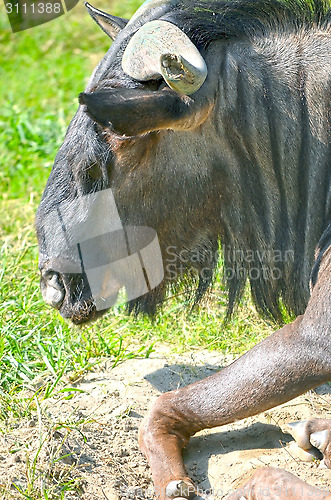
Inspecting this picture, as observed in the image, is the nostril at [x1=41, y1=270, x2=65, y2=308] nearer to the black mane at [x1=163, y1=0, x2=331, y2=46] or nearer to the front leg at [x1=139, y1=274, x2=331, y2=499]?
the front leg at [x1=139, y1=274, x2=331, y2=499]

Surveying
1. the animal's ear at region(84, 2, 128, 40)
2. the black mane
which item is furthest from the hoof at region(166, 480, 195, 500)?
the animal's ear at region(84, 2, 128, 40)

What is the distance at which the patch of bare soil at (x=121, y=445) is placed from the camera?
3.57 metres

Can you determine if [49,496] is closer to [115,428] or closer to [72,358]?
[115,428]

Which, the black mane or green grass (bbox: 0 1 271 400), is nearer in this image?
the black mane

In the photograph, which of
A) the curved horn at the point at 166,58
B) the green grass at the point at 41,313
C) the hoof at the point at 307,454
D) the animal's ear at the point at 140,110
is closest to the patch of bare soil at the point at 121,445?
the hoof at the point at 307,454

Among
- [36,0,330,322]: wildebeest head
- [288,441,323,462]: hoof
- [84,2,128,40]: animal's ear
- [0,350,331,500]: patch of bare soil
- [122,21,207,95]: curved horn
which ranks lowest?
[288,441,323,462]: hoof

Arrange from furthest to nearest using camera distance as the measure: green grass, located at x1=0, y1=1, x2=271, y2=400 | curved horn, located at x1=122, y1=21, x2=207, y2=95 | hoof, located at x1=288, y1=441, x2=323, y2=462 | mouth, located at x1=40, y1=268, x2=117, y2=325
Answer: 1. green grass, located at x1=0, y1=1, x2=271, y2=400
2. mouth, located at x1=40, y1=268, x2=117, y2=325
3. hoof, located at x1=288, y1=441, x2=323, y2=462
4. curved horn, located at x1=122, y1=21, x2=207, y2=95

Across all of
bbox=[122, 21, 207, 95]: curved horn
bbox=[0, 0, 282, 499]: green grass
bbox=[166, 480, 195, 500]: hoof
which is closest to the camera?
bbox=[166, 480, 195, 500]: hoof

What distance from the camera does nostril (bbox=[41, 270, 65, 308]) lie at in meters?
4.23

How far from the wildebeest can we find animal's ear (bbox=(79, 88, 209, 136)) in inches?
0.4

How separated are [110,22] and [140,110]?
4.83 ft

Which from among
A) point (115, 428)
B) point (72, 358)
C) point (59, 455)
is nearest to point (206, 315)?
point (72, 358)

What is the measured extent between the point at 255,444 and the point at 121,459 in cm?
68

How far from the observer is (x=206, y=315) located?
542 centimetres
